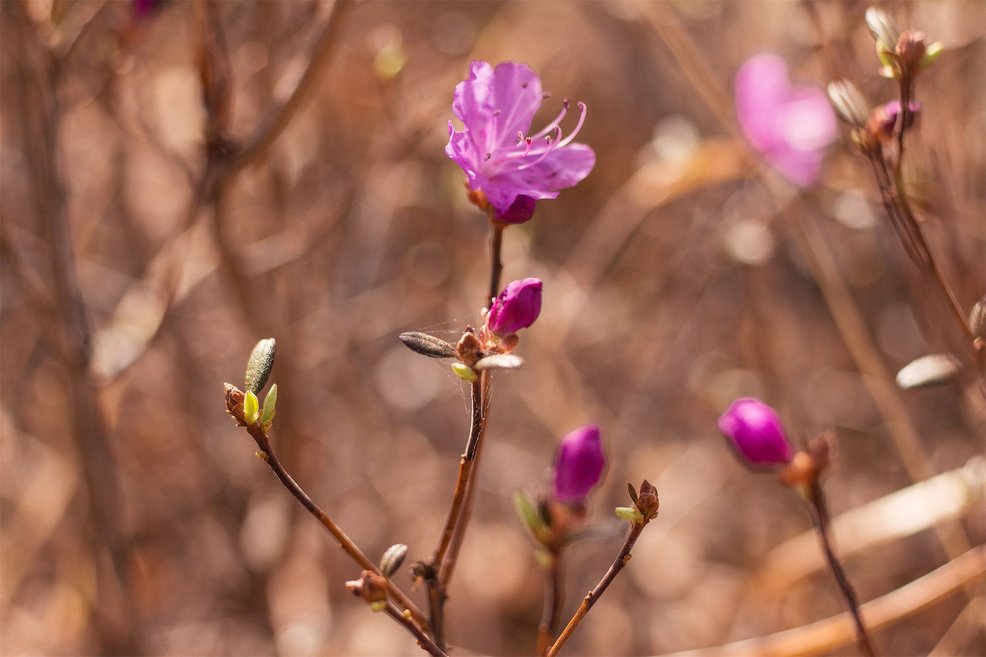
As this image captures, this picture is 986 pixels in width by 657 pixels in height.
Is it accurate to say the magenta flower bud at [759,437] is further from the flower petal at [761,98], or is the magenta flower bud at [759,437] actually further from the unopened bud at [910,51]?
the flower petal at [761,98]

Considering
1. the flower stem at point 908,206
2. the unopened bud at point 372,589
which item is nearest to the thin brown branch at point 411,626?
the unopened bud at point 372,589

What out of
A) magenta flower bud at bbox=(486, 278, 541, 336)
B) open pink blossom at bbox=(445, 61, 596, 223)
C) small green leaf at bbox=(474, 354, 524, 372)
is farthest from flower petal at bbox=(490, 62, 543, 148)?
small green leaf at bbox=(474, 354, 524, 372)

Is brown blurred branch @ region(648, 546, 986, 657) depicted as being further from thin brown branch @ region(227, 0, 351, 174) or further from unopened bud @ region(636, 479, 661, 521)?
thin brown branch @ region(227, 0, 351, 174)

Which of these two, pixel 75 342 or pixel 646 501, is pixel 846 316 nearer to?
pixel 646 501

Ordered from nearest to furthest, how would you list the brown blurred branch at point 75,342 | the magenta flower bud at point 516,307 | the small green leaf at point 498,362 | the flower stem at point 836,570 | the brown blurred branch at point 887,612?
1. the small green leaf at point 498,362
2. the magenta flower bud at point 516,307
3. the flower stem at point 836,570
4. the brown blurred branch at point 887,612
5. the brown blurred branch at point 75,342

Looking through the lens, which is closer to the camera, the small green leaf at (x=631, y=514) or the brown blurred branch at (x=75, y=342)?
the small green leaf at (x=631, y=514)

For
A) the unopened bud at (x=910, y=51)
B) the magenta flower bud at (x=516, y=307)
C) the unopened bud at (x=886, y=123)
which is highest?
the unopened bud at (x=910, y=51)
